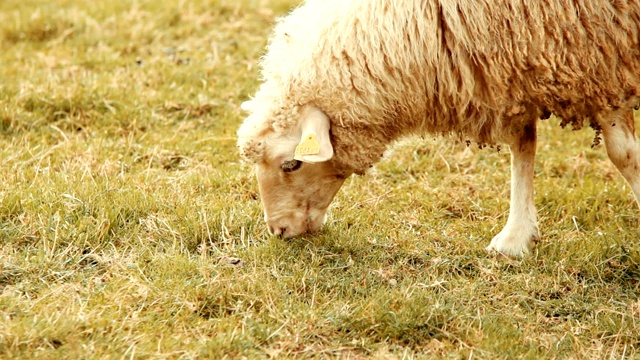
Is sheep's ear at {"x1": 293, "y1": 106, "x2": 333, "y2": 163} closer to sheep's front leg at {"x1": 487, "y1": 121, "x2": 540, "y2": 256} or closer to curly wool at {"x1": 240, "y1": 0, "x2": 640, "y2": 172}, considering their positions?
curly wool at {"x1": 240, "y1": 0, "x2": 640, "y2": 172}

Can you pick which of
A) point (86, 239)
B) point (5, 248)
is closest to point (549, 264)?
point (86, 239)

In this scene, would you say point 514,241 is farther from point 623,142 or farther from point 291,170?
point 291,170

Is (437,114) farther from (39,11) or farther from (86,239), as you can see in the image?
(39,11)

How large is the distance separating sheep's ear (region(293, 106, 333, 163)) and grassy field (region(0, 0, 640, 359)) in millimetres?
535

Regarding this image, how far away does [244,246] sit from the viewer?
459 cm

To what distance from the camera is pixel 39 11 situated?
8.33 meters

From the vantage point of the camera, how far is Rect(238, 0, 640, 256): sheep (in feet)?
13.8

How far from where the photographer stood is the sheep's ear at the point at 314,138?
4.18 meters

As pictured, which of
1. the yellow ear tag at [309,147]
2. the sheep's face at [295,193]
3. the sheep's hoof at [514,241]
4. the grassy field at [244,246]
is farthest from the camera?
the sheep's hoof at [514,241]

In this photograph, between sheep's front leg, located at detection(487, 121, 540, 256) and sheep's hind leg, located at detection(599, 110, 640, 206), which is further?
sheep's front leg, located at detection(487, 121, 540, 256)

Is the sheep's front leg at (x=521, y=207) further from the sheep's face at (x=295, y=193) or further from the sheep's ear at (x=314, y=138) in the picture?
the sheep's ear at (x=314, y=138)

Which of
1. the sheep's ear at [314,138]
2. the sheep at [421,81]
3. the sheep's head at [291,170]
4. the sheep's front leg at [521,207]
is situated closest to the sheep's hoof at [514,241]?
the sheep's front leg at [521,207]

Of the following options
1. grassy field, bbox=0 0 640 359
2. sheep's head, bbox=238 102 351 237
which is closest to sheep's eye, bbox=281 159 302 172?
sheep's head, bbox=238 102 351 237

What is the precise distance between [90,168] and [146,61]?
2.07 metres
